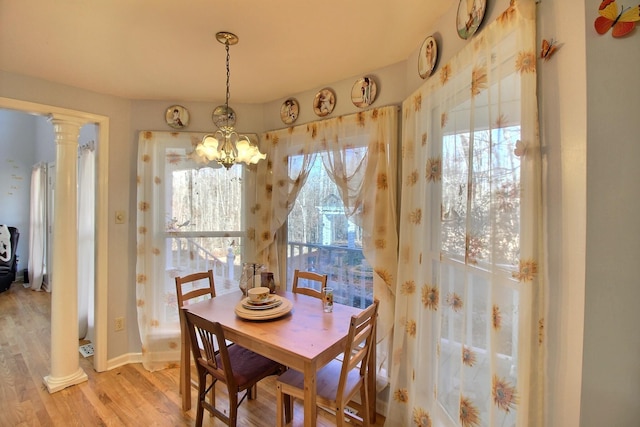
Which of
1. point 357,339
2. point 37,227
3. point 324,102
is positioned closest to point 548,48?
point 357,339

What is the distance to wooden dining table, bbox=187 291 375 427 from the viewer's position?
1.36 m

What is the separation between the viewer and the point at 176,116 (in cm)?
264

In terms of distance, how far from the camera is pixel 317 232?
2492 mm

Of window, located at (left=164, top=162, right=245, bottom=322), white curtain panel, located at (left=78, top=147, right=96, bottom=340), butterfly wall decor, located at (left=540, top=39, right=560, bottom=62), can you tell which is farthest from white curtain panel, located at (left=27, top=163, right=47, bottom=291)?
butterfly wall decor, located at (left=540, top=39, right=560, bottom=62)

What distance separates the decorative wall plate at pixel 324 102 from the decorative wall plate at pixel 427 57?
0.76 m

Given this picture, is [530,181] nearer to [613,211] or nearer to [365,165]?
[613,211]

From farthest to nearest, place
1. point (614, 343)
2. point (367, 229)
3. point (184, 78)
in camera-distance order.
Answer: point (184, 78), point (367, 229), point (614, 343)

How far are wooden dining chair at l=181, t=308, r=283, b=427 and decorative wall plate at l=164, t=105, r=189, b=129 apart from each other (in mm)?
1770

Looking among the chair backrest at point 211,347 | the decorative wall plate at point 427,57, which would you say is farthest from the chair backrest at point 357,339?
the decorative wall plate at point 427,57

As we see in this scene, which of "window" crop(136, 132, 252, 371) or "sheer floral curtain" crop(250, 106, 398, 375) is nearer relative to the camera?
"sheer floral curtain" crop(250, 106, 398, 375)

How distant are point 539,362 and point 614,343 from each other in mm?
221

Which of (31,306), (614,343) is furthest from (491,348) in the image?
(31,306)

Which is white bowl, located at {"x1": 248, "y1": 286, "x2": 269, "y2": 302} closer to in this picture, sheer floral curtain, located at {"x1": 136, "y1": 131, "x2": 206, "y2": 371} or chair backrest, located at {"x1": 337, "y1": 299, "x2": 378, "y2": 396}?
chair backrest, located at {"x1": 337, "y1": 299, "x2": 378, "y2": 396}

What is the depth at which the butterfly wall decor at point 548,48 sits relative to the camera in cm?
86
